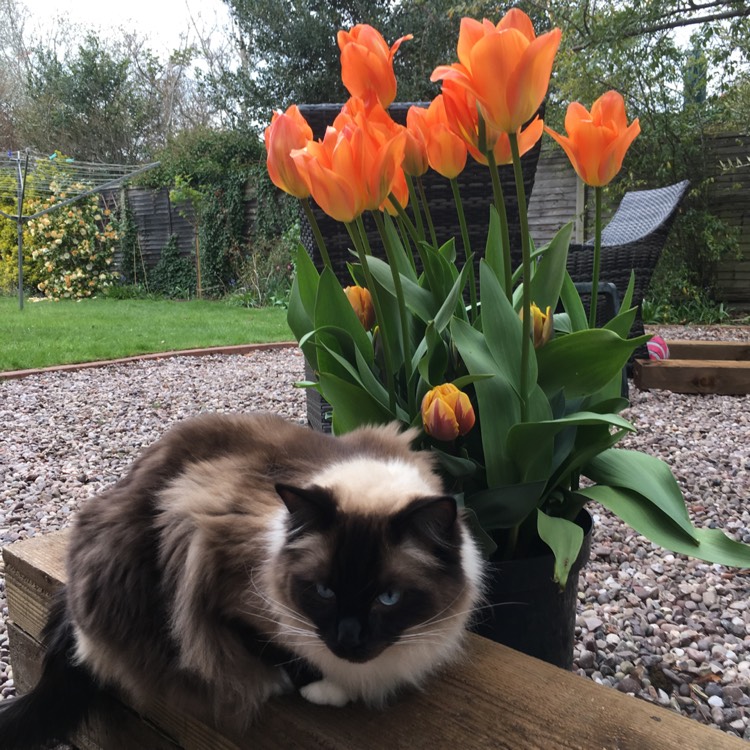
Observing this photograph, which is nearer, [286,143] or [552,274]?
[286,143]

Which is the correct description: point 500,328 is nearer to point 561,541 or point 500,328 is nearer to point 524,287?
point 524,287

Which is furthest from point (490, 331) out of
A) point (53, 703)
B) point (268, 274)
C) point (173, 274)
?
point (173, 274)

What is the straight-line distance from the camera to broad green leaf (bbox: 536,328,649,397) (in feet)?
3.64

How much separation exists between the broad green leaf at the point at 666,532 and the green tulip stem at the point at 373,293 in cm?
40

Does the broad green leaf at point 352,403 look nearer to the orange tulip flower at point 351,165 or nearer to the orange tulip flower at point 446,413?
the orange tulip flower at point 446,413

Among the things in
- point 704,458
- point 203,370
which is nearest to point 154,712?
point 704,458

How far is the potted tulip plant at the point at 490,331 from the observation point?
3.31ft

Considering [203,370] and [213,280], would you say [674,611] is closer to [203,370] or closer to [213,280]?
[203,370]

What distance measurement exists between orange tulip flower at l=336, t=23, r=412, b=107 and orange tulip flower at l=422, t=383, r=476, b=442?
0.53 meters

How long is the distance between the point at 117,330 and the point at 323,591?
22.6ft

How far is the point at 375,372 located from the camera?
4.54 feet

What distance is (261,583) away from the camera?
91cm

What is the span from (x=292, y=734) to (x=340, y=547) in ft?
0.86

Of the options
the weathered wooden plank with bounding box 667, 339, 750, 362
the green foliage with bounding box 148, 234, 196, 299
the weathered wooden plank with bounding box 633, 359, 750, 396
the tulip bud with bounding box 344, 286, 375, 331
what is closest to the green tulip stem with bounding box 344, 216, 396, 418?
the tulip bud with bounding box 344, 286, 375, 331
